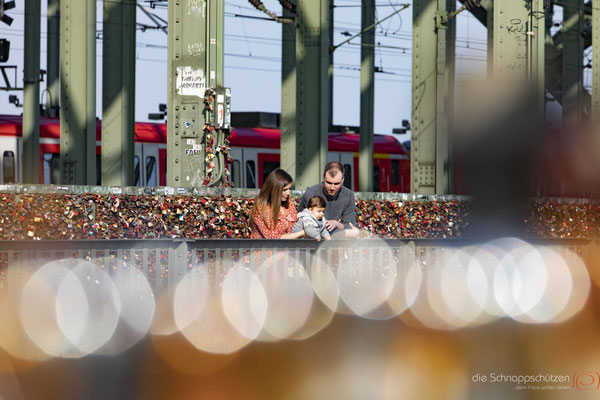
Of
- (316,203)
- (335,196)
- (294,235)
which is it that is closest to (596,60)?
(335,196)

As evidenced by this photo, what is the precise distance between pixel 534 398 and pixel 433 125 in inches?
619

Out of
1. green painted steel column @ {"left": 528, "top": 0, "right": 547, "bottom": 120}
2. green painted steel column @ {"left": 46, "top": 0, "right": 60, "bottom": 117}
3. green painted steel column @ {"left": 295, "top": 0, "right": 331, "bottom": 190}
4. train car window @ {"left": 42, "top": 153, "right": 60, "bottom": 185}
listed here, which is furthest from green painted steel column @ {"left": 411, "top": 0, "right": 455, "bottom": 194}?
green painted steel column @ {"left": 46, "top": 0, "right": 60, "bottom": 117}

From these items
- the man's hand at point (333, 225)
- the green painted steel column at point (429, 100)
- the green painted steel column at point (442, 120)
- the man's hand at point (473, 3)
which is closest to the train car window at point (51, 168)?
the green painted steel column at point (429, 100)

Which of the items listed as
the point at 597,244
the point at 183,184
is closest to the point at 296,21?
the point at 183,184

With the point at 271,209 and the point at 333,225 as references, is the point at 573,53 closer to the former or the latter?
the point at 333,225

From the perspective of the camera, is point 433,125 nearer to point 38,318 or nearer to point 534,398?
point 534,398

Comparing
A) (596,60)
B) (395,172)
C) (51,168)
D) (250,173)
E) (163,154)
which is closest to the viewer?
(51,168)

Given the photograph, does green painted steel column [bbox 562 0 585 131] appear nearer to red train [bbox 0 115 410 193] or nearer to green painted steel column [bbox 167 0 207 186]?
red train [bbox 0 115 410 193]

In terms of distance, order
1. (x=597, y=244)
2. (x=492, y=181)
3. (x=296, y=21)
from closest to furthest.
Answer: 1. (x=597, y=244)
2. (x=492, y=181)
3. (x=296, y=21)

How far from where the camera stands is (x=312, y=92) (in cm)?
2105

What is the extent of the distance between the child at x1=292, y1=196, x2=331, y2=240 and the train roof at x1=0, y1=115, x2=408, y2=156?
54.7 feet

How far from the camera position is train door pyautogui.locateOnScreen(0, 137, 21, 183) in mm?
27859

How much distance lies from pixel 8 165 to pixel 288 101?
7203 mm

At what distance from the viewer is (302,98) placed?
69.4ft
